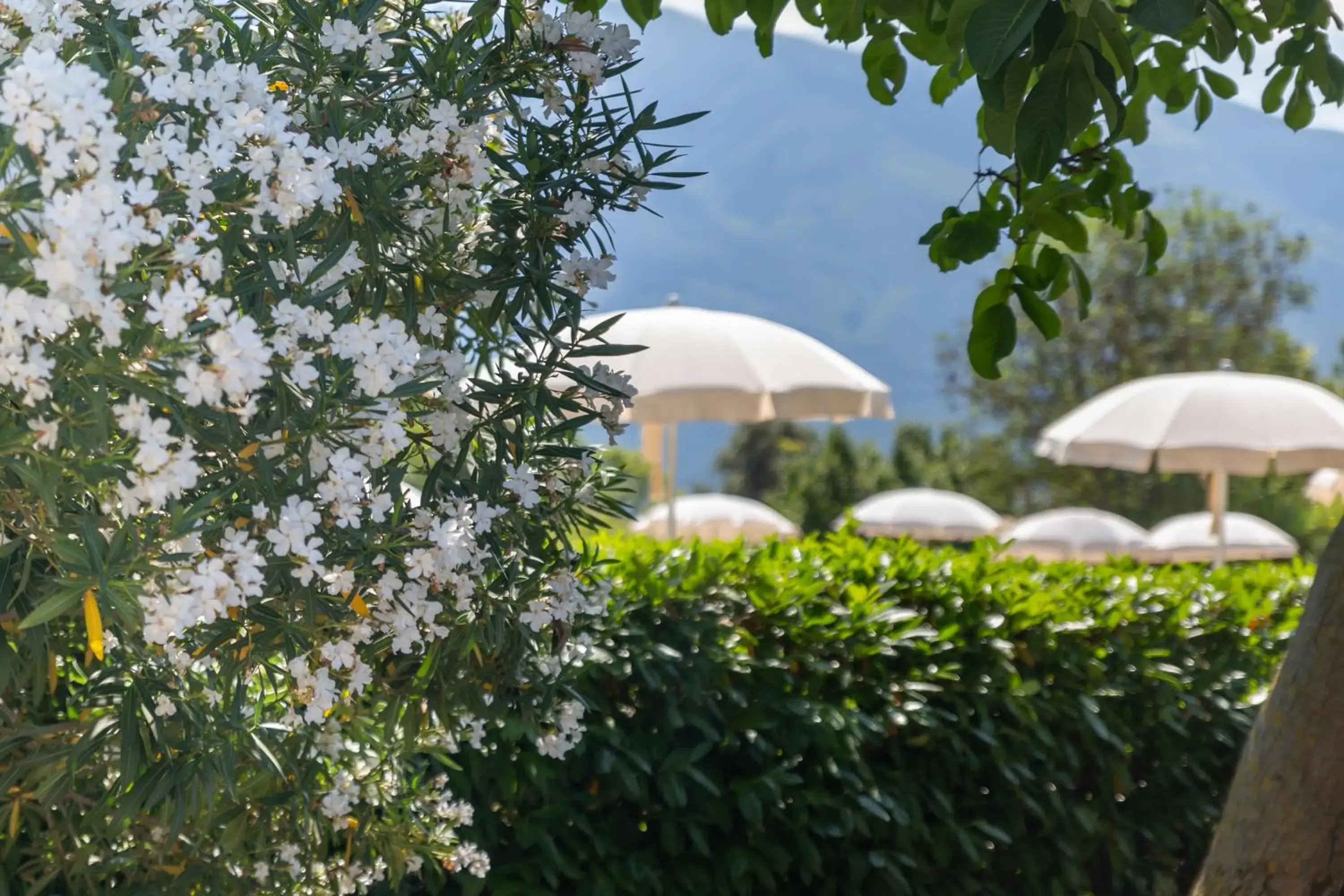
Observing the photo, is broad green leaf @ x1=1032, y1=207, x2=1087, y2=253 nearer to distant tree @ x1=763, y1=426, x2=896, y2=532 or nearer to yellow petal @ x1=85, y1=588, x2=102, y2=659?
yellow petal @ x1=85, y1=588, x2=102, y2=659

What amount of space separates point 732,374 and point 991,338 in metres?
5.75

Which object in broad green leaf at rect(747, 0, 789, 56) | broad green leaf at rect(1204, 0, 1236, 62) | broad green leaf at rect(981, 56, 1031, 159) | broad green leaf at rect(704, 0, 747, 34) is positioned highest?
broad green leaf at rect(704, 0, 747, 34)

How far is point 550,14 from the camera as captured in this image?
2.07 meters

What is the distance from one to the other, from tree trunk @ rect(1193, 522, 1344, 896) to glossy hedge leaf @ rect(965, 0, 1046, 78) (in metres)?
1.76

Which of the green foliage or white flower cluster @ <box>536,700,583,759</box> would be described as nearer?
white flower cluster @ <box>536,700,583,759</box>

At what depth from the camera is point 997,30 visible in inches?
61.7

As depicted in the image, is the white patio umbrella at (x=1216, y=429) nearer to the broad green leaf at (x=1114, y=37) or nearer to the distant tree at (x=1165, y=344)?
the broad green leaf at (x=1114, y=37)

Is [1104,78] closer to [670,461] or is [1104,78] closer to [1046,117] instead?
[1046,117]

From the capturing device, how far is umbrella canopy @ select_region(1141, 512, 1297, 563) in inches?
704

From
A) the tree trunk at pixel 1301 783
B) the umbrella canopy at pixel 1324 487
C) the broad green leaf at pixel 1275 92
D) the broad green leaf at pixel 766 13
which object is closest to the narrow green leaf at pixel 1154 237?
the broad green leaf at pixel 1275 92

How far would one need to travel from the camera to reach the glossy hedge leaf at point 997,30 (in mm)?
1541

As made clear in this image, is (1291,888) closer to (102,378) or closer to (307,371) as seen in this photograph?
(307,371)

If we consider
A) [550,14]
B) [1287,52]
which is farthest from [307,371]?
[1287,52]

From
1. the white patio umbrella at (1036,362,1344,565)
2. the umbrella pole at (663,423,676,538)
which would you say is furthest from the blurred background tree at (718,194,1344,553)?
the umbrella pole at (663,423,676,538)
